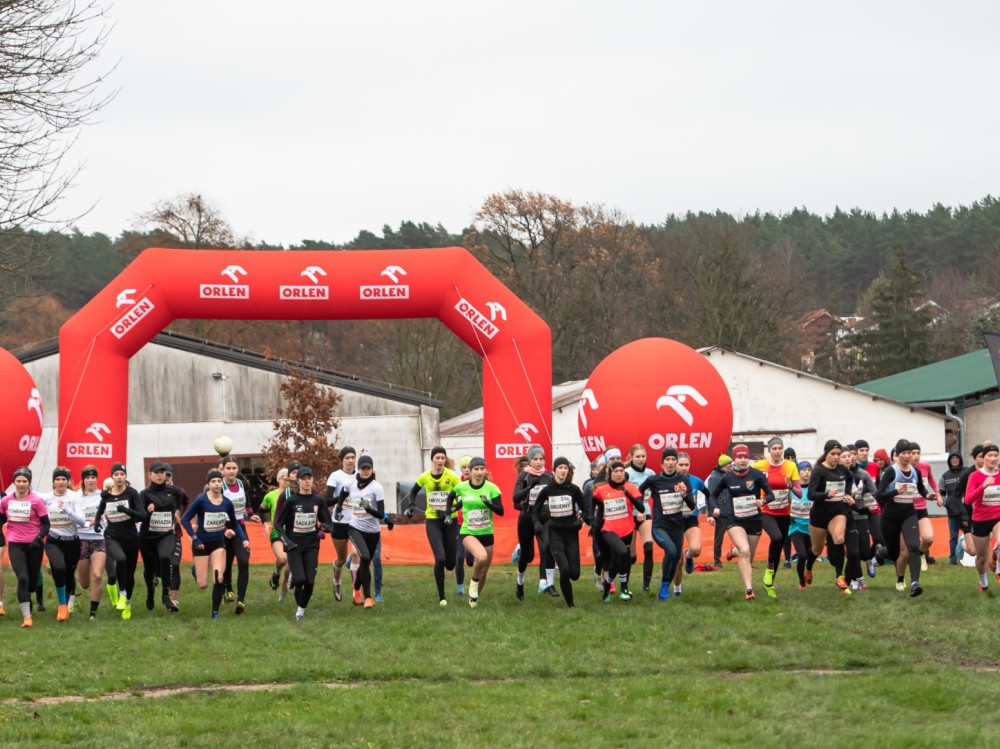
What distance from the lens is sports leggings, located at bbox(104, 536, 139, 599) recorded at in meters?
15.9

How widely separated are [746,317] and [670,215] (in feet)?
131

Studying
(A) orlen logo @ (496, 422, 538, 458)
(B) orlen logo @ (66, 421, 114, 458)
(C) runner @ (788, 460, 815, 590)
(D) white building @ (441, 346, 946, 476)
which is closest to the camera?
(C) runner @ (788, 460, 815, 590)

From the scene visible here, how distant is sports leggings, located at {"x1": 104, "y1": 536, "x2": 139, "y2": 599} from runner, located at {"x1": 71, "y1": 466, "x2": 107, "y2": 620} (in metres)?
0.19

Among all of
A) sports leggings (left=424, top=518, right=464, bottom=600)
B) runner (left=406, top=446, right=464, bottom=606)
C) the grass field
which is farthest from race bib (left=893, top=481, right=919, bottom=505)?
sports leggings (left=424, top=518, right=464, bottom=600)

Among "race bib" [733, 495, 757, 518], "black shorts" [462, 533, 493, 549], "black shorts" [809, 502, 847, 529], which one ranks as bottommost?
"black shorts" [462, 533, 493, 549]

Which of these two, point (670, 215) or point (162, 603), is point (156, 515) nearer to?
point (162, 603)

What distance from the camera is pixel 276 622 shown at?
590 inches

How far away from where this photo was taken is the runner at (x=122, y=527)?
15.8m

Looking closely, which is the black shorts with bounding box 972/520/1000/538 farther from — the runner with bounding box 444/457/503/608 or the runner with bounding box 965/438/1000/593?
the runner with bounding box 444/457/503/608

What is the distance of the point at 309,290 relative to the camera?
84.2 ft

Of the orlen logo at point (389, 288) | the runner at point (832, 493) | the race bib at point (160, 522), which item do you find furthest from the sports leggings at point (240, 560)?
the orlen logo at point (389, 288)

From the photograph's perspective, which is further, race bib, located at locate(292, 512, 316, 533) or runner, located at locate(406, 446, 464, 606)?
runner, located at locate(406, 446, 464, 606)

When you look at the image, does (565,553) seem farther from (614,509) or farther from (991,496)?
(991,496)

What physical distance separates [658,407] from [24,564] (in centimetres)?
1284
